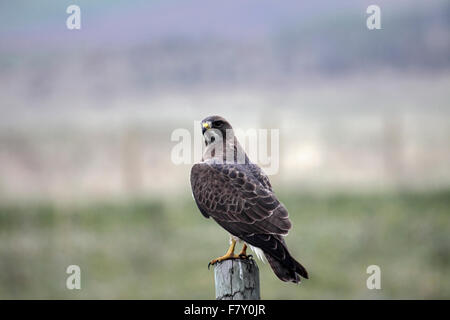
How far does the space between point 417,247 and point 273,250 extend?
36.4 feet

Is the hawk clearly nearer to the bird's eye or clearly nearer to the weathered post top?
the bird's eye

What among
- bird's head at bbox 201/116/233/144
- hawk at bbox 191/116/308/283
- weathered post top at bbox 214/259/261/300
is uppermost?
bird's head at bbox 201/116/233/144

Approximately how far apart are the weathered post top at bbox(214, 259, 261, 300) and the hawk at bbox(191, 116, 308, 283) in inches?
11.6

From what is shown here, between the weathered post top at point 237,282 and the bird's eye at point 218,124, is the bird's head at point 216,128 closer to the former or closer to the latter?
the bird's eye at point 218,124

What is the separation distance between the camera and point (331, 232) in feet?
54.7

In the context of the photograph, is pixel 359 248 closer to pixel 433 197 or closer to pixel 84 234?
pixel 433 197

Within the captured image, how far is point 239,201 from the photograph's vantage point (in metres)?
7.14

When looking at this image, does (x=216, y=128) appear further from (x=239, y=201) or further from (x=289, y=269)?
(x=289, y=269)

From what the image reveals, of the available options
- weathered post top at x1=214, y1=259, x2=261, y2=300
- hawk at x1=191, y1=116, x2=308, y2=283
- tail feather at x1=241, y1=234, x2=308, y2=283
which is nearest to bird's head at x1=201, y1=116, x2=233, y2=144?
hawk at x1=191, y1=116, x2=308, y2=283

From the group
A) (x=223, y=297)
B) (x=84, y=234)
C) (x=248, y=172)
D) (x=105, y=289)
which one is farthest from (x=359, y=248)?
(x=223, y=297)

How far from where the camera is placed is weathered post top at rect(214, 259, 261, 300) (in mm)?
6305

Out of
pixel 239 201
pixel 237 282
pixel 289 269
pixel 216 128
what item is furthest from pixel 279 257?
pixel 216 128

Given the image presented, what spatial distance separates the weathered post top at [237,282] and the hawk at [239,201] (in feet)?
0.97

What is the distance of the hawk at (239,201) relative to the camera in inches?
261
